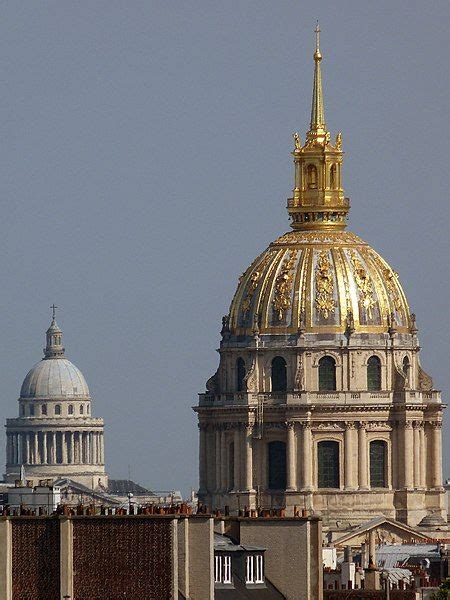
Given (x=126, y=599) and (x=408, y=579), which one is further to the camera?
(x=408, y=579)

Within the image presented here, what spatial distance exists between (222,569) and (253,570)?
1330 millimetres

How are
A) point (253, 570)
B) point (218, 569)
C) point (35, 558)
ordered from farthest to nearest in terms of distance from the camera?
1. point (253, 570)
2. point (218, 569)
3. point (35, 558)

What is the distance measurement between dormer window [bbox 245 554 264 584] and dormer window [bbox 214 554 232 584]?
1.95 ft

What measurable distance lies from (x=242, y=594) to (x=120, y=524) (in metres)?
4.13

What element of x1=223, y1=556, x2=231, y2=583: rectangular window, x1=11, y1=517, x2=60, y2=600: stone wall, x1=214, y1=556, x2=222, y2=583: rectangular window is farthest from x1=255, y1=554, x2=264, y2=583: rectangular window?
x1=11, y1=517, x2=60, y2=600: stone wall

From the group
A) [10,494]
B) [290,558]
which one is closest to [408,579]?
[10,494]

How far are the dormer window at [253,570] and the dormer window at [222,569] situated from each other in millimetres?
596

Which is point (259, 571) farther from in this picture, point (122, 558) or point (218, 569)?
point (122, 558)

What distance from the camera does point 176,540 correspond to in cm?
9906

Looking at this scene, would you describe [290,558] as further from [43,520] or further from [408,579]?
[408,579]

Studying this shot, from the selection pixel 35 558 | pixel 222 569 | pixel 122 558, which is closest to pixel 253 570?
pixel 222 569

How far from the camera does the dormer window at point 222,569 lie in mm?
101000

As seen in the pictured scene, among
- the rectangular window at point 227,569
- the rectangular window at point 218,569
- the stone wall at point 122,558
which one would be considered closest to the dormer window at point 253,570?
the rectangular window at point 227,569

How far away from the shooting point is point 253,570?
10256cm
